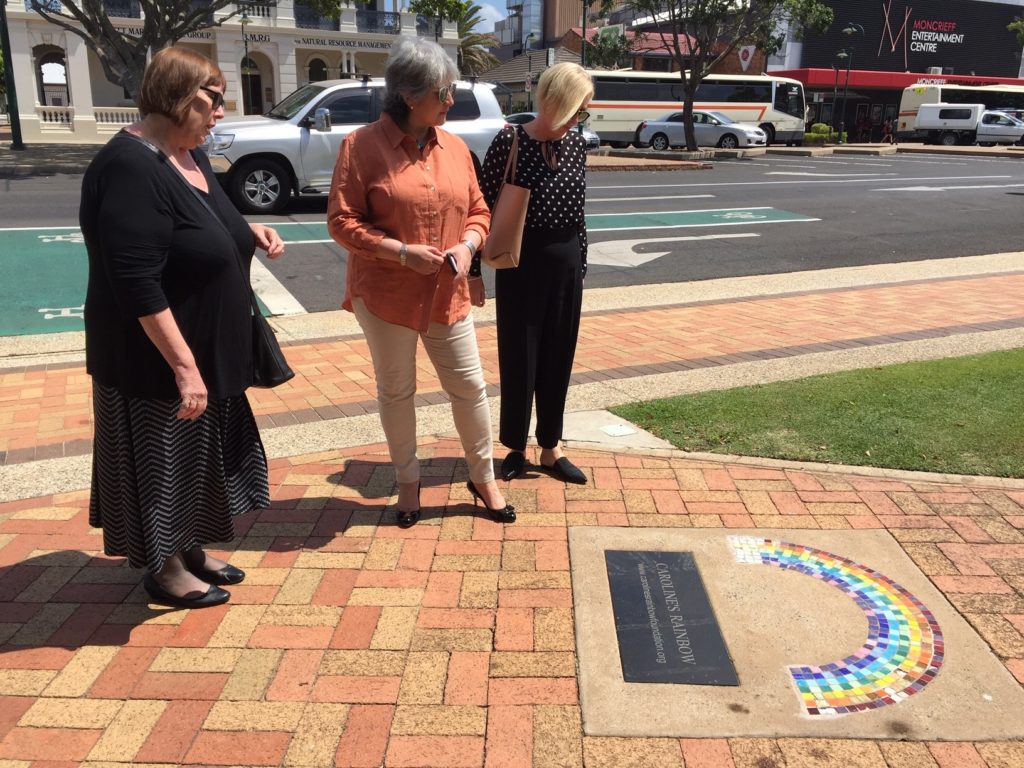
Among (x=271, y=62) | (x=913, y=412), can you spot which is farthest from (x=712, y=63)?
(x=913, y=412)

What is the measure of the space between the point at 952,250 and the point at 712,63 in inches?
855

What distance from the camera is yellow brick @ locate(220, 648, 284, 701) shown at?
2504 millimetres

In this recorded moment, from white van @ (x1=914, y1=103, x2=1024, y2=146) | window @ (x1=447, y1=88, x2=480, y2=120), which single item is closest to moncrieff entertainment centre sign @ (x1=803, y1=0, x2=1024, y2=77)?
white van @ (x1=914, y1=103, x2=1024, y2=146)

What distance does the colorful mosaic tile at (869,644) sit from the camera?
98.7 inches

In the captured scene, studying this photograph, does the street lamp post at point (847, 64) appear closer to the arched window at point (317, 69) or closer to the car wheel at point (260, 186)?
the arched window at point (317, 69)

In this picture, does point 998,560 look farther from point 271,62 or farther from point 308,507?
point 271,62

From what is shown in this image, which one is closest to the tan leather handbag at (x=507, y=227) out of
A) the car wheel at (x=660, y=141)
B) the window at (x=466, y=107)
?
the window at (x=466, y=107)

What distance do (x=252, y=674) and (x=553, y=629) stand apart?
3.14 ft

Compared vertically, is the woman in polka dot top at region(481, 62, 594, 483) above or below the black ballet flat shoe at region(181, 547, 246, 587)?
above

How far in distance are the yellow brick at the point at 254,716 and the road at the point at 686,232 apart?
5.14 meters

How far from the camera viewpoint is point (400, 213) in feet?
10.1

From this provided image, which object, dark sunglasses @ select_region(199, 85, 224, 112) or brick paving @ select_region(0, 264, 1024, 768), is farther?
dark sunglasses @ select_region(199, 85, 224, 112)

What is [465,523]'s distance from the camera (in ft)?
11.8

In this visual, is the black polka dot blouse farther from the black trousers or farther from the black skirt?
the black skirt
